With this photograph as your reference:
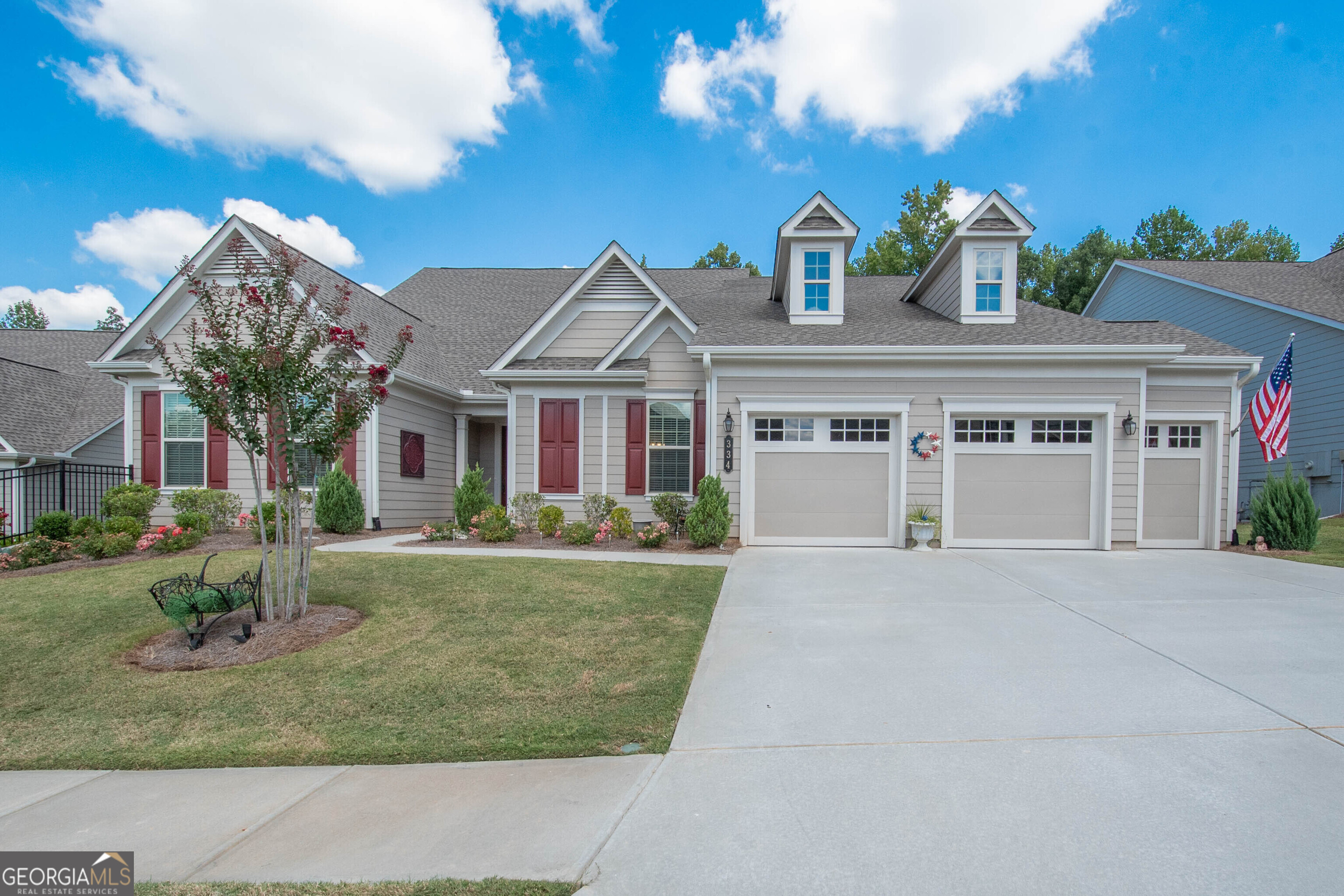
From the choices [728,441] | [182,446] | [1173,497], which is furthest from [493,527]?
[1173,497]

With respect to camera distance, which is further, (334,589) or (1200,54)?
(1200,54)

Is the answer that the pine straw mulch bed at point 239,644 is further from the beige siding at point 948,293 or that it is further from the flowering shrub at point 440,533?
the beige siding at point 948,293

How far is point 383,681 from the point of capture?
15.8 feet

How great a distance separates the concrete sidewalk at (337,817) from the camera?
263 centimetres

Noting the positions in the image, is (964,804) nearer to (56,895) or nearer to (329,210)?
(56,895)

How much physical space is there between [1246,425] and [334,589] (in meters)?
21.2

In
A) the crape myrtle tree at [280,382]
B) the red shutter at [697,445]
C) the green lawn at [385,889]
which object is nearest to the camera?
the green lawn at [385,889]

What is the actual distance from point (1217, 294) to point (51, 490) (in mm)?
31013

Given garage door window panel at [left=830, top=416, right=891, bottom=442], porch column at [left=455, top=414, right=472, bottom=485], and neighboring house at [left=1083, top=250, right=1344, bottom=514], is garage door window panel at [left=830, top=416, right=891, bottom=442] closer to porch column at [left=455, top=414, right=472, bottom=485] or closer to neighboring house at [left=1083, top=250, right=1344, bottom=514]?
porch column at [left=455, top=414, right=472, bottom=485]

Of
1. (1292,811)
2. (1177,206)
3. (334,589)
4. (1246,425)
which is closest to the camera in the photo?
(1292,811)

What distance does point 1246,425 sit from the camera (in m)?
16.9

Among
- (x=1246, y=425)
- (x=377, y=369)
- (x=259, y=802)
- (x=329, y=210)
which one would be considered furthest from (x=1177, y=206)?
(x=259, y=802)

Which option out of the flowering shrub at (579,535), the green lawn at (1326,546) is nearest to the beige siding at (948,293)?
the green lawn at (1326,546)

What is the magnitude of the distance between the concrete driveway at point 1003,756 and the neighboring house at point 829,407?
14.2ft
